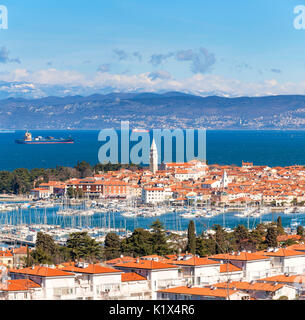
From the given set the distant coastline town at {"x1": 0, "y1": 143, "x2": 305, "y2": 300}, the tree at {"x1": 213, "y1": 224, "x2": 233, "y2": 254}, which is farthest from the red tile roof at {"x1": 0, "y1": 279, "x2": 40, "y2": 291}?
the tree at {"x1": 213, "y1": 224, "x2": 233, "y2": 254}

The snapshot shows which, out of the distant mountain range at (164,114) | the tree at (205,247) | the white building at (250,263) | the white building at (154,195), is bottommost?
the white building at (154,195)

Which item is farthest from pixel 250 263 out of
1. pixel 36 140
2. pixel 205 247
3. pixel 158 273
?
pixel 36 140

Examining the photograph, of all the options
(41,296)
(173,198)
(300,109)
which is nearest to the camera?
(41,296)

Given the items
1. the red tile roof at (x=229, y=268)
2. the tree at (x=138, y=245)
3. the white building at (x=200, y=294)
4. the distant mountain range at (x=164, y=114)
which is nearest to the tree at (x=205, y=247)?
the tree at (x=138, y=245)

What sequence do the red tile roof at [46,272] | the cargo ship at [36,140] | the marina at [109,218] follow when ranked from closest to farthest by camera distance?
the red tile roof at [46,272], the marina at [109,218], the cargo ship at [36,140]

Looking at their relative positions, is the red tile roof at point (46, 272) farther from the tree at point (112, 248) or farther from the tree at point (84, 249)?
the tree at point (112, 248)
